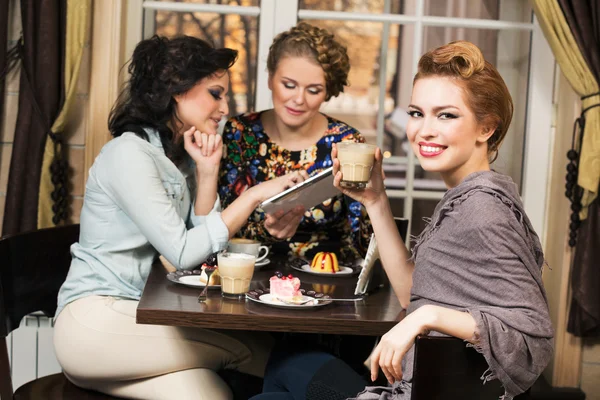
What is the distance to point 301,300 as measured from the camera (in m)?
1.92

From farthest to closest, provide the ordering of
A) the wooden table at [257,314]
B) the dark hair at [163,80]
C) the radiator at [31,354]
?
the radiator at [31,354] → the dark hair at [163,80] → the wooden table at [257,314]

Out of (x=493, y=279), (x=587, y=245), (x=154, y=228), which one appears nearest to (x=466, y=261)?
(x=493, y=279)

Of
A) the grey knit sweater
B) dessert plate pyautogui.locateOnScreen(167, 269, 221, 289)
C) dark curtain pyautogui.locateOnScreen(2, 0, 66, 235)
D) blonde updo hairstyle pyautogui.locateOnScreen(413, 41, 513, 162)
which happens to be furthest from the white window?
the grey knit sweater

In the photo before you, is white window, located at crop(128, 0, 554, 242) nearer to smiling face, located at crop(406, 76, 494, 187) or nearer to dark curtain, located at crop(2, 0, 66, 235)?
dark curtain, located at crop(2, 0, 66, 235)

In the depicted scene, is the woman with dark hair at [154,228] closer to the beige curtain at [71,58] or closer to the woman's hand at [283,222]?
the woman's hand at [283,222]

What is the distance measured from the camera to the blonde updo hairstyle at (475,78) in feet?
5.45

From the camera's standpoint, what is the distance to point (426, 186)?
3.36 meters

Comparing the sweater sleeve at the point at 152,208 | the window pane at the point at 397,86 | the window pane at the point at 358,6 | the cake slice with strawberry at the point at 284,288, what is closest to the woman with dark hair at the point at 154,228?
the sweater sleeve at the point at 152,208

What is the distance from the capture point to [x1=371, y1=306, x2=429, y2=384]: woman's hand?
140cm

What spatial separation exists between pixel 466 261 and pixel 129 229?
1030 millimetres

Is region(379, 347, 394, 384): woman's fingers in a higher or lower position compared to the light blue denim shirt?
lower

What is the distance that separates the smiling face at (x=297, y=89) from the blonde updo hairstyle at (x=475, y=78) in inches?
38.2

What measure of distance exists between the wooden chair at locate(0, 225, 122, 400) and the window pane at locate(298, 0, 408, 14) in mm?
1414

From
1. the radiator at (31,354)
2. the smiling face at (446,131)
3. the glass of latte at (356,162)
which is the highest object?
the smiling face at (446,131)
